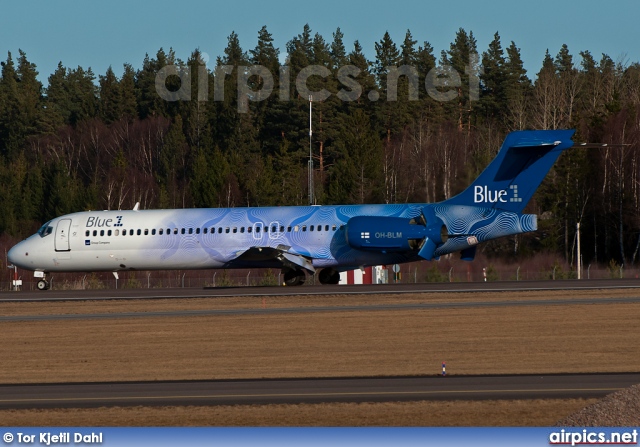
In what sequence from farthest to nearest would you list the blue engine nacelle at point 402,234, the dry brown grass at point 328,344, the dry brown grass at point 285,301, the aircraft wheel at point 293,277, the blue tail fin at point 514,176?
the aircraft wheel at point 293,277 → the blue tail fin at point 514,176 → the blue engine nacelle at point 402,234 → the dry brown grass at point 285,301 → the dry brown grass at point 328,344

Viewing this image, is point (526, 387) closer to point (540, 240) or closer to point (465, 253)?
point (465, 253)

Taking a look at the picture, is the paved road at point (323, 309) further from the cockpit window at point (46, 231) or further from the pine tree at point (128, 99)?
the pine tree at point (128, 99)

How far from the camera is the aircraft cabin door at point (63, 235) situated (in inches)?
1843

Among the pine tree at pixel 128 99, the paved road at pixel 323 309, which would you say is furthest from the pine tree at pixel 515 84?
the paved road at pixel 323 309

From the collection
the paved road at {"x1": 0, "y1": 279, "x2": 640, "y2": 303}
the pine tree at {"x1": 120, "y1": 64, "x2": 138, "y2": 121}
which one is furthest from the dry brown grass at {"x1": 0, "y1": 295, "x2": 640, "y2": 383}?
the pine tree at {"x1": 120, "y1": 64, "x2": 138, "y2": 121}

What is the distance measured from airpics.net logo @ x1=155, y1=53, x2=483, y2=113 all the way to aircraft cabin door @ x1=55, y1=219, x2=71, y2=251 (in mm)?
61239

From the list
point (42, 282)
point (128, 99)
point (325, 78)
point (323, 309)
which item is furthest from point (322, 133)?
point (323, 309)

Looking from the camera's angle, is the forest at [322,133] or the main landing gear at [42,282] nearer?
the main landing gear at [42,282]

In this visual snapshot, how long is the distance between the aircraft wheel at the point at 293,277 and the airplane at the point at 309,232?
43mm

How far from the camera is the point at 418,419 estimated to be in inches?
656

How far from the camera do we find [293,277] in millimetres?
45906

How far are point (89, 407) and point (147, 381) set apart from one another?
3.45 m

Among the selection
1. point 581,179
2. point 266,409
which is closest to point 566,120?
point 581,179

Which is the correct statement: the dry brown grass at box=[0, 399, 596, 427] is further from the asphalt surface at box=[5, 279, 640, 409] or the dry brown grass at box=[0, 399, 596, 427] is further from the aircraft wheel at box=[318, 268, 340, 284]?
the aircraft wheel at box=[318, 268, 340, 284]
